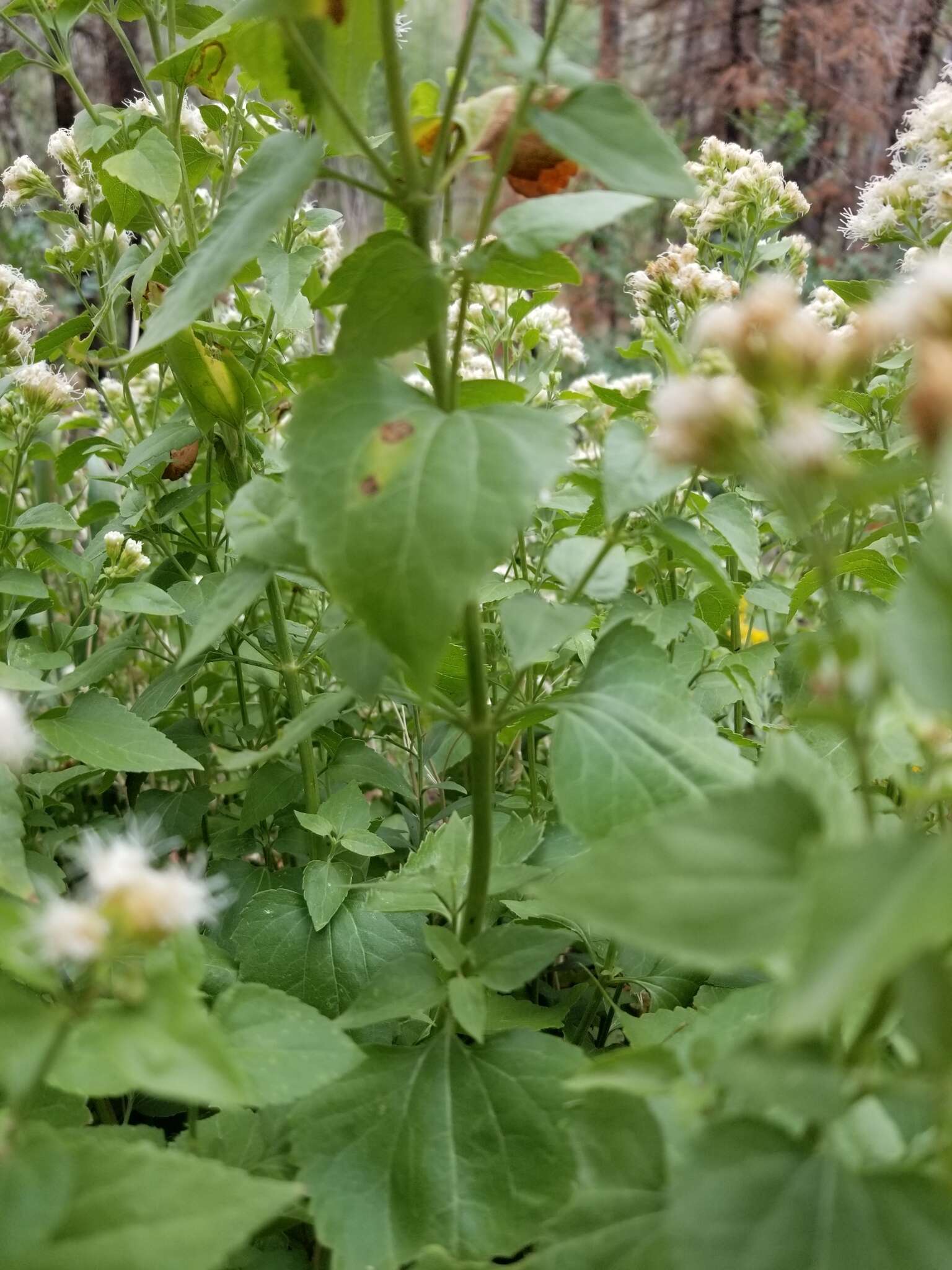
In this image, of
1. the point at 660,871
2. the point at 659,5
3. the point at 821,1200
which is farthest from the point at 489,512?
the point at 659,5

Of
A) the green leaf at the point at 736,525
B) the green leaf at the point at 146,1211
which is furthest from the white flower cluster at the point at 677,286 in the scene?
the green leaf at the point at 146,1211

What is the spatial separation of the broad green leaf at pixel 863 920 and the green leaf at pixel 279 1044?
25 centimetres

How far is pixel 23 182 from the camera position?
1030 millimetres

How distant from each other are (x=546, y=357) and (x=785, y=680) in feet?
2.34

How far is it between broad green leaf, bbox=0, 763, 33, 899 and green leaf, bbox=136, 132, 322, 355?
0.84ft

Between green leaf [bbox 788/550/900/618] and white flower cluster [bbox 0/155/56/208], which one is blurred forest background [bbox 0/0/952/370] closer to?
white flower cluster [bbox 0/155/56/208]

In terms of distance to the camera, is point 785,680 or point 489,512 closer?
point 489,512

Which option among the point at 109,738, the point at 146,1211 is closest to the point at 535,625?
the point at 146,1211

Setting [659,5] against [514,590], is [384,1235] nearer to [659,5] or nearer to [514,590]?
[514,590]

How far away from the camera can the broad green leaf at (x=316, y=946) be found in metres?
0.67

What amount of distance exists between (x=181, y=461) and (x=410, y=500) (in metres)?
0.56

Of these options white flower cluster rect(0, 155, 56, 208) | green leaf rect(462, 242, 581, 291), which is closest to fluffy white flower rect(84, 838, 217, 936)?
green leaf rect(462, 242, 581, 291)

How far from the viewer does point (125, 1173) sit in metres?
0.34

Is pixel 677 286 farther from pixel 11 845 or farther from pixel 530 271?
pixel 11 845
